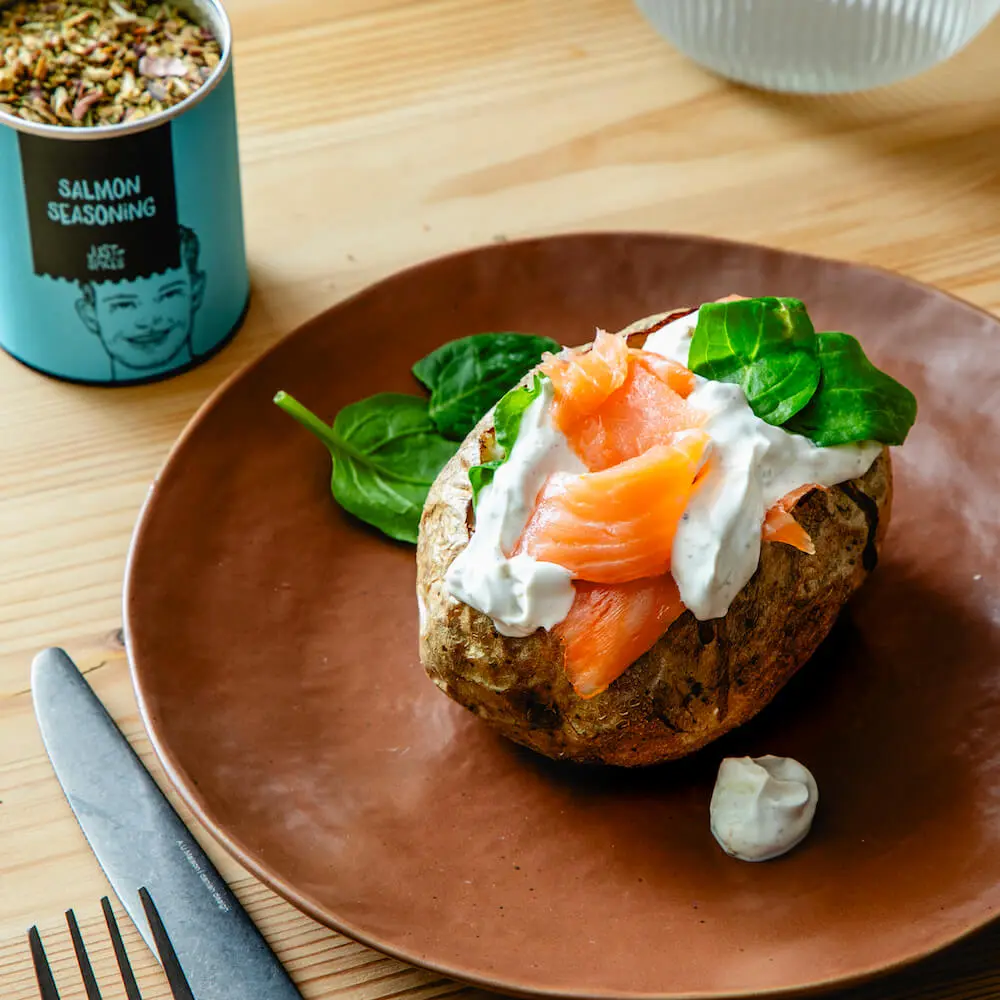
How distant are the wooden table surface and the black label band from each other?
23 centimetres

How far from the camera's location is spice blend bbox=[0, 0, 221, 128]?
1.63 m

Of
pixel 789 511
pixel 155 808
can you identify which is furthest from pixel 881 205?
pixel 155 808

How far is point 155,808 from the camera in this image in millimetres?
1439

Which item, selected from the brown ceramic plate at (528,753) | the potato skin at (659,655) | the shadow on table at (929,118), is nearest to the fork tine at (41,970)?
the brown ceramic plate at (528,753)

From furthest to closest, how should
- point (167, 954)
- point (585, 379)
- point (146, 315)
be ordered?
point (146, 315) → point (585, 379) → point (167, 954)

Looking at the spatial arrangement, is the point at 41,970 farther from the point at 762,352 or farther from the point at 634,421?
the point at 762,352

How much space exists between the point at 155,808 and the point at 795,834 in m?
0.62

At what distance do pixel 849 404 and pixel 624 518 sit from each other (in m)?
0.28

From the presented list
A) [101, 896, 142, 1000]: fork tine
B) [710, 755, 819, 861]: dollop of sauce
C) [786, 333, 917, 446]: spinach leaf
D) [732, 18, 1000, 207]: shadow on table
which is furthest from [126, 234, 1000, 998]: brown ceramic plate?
[732, 18, 1000, 207]: shadow on table

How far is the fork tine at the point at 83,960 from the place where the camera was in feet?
4.24

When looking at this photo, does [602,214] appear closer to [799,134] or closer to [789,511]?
[799,134]

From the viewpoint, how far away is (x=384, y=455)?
169cm

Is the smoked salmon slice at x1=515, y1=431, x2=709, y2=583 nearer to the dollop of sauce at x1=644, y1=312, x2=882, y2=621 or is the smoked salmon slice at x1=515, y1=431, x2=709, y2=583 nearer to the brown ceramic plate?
the dollop of sauce at x1=644, y1=312, x2=882, y2=621

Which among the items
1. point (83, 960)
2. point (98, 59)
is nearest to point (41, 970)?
point (83, 960)
